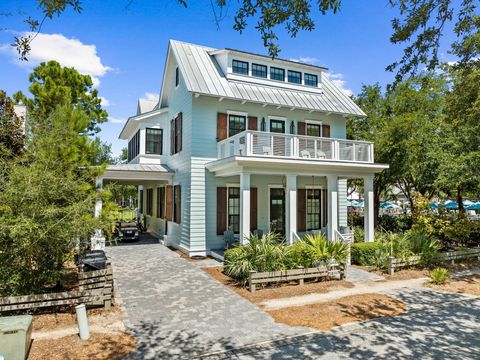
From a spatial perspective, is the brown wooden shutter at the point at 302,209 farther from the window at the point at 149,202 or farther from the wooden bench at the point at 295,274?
the window at the point at 149,202

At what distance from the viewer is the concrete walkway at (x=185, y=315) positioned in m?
5.82

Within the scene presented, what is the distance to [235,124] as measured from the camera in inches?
599

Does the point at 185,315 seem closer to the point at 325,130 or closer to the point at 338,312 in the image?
the point at 338,312

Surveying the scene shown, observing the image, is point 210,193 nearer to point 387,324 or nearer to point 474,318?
point 387,324

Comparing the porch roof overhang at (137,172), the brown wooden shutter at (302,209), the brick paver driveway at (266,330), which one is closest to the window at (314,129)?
the brown wooden shutter at (302,209)

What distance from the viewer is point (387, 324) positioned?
22.5 feet

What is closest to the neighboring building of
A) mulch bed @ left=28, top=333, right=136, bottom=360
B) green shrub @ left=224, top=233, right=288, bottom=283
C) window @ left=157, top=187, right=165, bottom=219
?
window @ left=157, top=187, right=165, bottom=219

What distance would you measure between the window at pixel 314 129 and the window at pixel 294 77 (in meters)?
2.56

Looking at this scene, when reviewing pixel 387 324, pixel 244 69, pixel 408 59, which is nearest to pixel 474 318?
pixel 387 324

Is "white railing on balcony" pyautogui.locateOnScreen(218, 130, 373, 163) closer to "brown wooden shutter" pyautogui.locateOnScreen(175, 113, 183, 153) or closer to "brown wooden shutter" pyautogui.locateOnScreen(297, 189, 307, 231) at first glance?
"brown wooden shutter" pyautogui.locateOnScreen(175, 113, 183, 153)

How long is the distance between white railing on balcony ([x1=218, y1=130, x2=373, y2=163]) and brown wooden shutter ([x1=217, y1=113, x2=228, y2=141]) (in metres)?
0.46

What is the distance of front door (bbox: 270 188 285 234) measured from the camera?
16.0m

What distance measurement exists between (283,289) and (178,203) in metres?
8.22

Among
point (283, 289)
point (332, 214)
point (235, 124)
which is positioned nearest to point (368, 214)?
point (332, 214)
